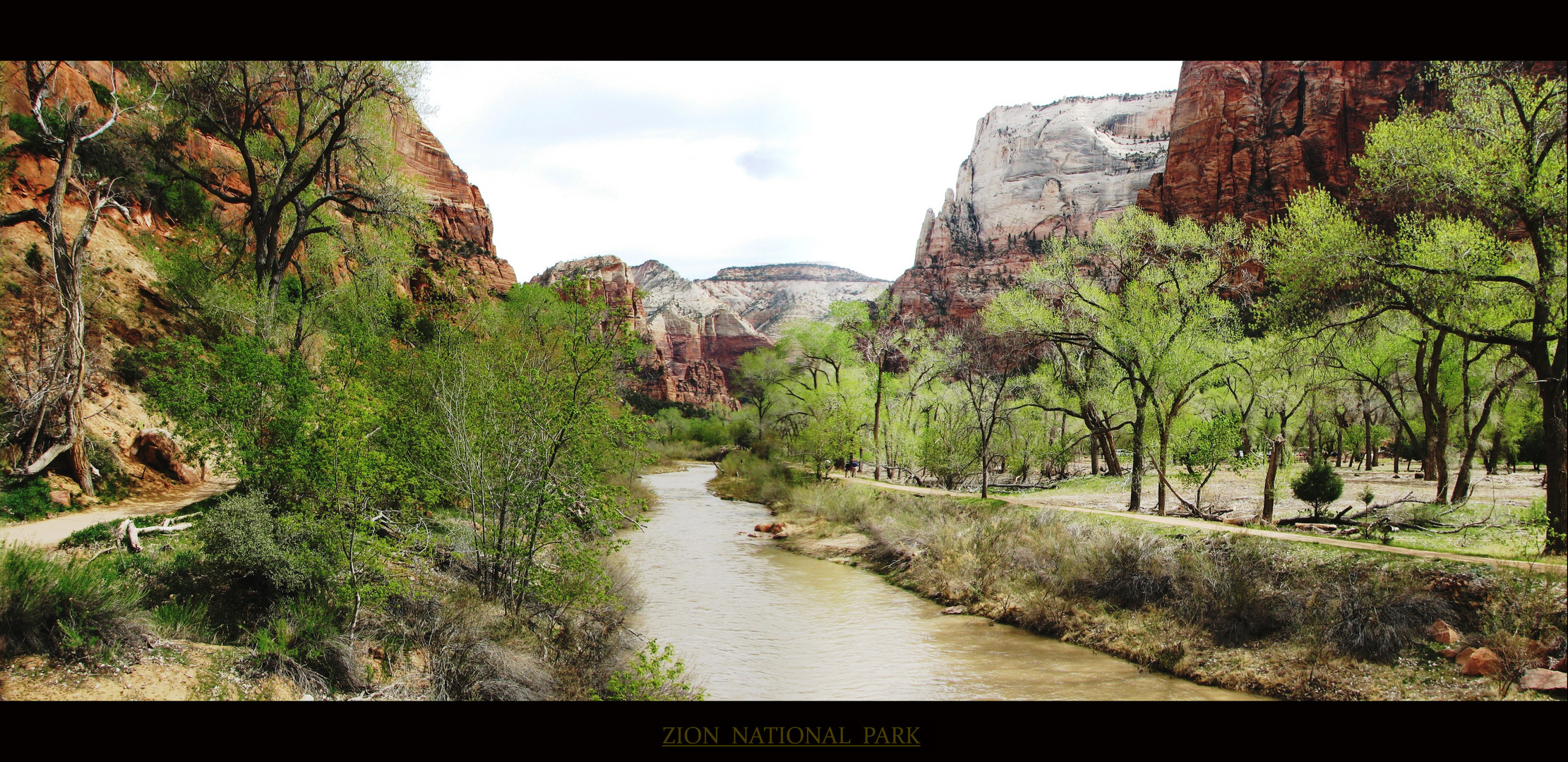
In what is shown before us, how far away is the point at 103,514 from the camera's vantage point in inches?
466

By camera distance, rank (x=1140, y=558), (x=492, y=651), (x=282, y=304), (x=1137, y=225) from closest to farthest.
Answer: (x=492, y=651) → (x=1140, y=558) → (x=282, y=304) → (x=1137, y=225)

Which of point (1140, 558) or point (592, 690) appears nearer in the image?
point (592, 690)

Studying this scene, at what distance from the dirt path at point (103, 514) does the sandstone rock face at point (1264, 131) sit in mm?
61840

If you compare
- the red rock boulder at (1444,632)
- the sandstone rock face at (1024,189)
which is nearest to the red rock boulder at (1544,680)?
the red rock boulder at (1444,632)

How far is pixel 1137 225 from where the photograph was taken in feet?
73.5

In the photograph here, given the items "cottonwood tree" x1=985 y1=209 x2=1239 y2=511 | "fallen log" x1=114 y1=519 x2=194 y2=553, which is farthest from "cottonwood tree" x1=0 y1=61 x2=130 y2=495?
"cottonwood tree" x1=985 y1=209 x2=1239 y2=511

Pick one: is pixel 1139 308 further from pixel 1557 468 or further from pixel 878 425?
pixel 878 425

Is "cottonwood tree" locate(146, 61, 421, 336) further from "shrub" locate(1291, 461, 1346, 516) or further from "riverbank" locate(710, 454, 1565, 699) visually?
"shrub" locate(1291, 461, 1346, 516)

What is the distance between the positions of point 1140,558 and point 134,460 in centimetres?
2140

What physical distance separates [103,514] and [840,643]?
44.5 ft
